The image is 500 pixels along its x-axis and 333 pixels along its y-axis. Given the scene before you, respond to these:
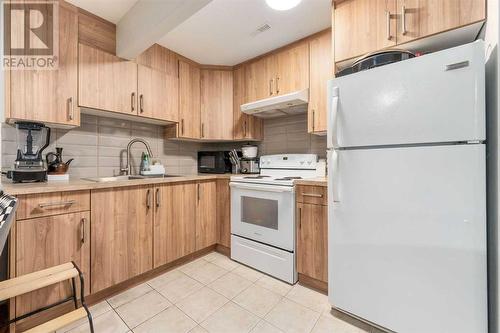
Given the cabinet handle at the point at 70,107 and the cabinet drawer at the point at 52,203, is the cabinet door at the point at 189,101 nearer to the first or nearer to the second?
the cabinet handle at the point at 70,107

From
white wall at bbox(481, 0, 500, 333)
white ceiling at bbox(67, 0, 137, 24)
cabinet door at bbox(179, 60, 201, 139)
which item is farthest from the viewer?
cabinet door at bbox(179, 60, 201, 139)

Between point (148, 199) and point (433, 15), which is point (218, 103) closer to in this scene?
point (148, 199)

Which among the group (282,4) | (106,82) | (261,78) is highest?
(282,4)

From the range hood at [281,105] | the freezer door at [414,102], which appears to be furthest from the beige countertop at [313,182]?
the range hood at [281,105]

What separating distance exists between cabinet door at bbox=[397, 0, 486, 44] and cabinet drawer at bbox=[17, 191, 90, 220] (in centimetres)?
236

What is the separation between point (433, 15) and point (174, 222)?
242cm

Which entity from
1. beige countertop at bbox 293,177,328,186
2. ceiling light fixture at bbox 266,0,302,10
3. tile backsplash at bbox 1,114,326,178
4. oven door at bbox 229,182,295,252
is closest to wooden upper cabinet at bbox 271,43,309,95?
tile backsplash at bbox 1,114,326,178

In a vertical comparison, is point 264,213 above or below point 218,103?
below

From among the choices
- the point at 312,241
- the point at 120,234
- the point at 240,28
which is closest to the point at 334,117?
the point at 312,241

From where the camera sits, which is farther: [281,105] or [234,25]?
[281,105]

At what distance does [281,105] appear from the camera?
2104 millimetres

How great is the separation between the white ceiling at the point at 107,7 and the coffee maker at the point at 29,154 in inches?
38.9

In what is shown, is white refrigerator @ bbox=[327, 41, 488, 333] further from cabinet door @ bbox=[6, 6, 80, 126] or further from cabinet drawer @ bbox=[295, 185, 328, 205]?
cabinet door @ bbox=[6, 6, 80, 126]

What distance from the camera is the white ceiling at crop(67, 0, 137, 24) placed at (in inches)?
64.1
